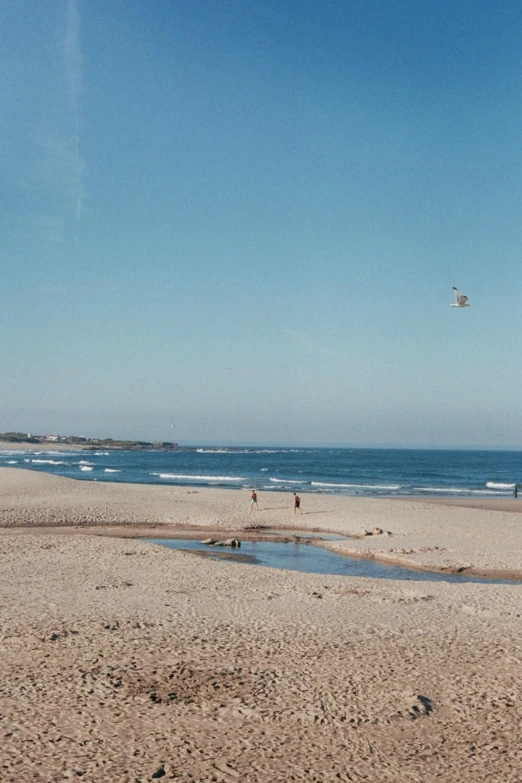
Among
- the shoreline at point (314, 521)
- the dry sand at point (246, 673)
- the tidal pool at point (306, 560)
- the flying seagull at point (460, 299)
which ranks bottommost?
the tidal pool at point (306, 560)

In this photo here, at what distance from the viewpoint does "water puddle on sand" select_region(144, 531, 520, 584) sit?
61.6ft

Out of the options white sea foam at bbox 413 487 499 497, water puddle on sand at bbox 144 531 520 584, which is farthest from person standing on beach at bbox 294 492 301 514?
white sea foam at bbox 413 487 499 497

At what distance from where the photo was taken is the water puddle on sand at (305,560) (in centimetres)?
1877

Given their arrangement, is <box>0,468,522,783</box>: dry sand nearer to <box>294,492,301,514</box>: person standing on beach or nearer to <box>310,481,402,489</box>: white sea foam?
<box>294,492,301,514</box>: person standing on beach

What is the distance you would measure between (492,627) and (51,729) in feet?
27.6

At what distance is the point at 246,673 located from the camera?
966cm

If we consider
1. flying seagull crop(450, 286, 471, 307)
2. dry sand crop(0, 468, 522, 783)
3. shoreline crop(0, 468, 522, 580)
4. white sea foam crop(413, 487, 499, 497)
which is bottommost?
white sea foam crop(413, 487, 499, 497)

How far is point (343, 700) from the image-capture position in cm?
882

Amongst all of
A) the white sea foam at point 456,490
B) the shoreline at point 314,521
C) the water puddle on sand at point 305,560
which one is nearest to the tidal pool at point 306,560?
the water puddle on sand at point 305,560

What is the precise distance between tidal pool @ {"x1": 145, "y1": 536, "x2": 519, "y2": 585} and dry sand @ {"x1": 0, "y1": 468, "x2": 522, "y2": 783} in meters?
1.19

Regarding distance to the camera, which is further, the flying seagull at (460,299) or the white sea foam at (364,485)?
the white sea foam at (364,485)

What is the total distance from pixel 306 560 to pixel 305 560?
3 cm

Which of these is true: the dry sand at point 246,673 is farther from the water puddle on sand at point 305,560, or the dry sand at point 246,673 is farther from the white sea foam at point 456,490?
the white sea foam at point 456,490

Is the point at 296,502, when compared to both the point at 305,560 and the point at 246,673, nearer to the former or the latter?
the point at 305,560
